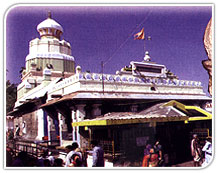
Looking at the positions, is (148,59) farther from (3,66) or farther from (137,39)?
(3,66)

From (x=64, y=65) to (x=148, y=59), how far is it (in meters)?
4.04

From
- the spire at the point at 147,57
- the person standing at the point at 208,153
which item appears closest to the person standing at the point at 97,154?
the person standing at the point at 208,153

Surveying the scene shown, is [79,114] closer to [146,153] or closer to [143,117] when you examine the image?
[143,117]

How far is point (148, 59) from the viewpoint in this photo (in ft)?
23.4

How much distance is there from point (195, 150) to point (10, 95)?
479cm

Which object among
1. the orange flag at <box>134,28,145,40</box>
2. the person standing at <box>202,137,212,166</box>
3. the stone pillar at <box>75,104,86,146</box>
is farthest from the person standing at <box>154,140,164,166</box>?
the orange flag at <box>134,28,145,40</box>

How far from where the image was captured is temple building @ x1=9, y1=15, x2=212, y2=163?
19.2 feet

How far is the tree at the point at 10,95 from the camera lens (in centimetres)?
566

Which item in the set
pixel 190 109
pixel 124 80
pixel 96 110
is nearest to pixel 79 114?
pixel 96 110

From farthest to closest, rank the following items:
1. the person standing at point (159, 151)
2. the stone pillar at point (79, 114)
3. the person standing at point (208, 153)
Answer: the stone pillar at point (79, 114) → the person standing at point (159, 151) → the person standing at point (208, 153)

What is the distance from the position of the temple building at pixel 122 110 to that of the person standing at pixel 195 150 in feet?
0.66

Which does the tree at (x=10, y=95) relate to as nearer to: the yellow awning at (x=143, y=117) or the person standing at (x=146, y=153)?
the yellow awning at (x=143, y=117)

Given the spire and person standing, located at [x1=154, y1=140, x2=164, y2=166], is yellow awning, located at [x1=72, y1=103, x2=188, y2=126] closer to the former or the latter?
person standing, located at [x1=154, y1=140, x2=164, y2=166]

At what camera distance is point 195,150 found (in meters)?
5.95
